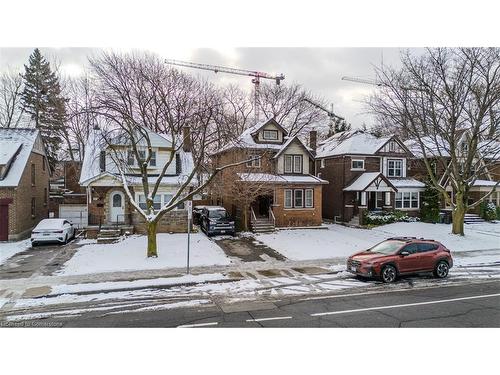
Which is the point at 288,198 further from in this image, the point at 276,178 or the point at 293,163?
the point at 293,163

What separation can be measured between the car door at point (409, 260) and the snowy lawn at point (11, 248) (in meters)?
17.7

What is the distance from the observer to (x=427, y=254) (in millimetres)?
14750

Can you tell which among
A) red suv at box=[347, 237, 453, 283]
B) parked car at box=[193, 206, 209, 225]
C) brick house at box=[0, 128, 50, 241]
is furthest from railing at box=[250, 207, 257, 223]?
brick house at box=[0, 128, 50, 241]

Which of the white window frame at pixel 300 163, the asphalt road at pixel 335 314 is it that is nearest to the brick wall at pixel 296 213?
the white window frame at pixel 300 163

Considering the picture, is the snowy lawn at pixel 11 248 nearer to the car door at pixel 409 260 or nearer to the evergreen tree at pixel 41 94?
the car door at pixel 409 260

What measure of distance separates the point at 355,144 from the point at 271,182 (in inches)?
419

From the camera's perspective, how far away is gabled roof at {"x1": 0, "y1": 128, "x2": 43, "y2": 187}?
2247 cm

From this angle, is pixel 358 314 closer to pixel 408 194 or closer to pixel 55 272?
pixel 55 272

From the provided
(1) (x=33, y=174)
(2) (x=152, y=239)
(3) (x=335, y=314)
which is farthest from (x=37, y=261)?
(3) (x=335, y=314)

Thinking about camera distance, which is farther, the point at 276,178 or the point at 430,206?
the point at 430,206

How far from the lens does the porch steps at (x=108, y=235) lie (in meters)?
21.3

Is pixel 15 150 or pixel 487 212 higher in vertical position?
pixel 15 150

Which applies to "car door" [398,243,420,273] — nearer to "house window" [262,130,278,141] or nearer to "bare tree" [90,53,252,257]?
"bare tree" [90,53,252,257]

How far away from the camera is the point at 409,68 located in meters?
22.6
